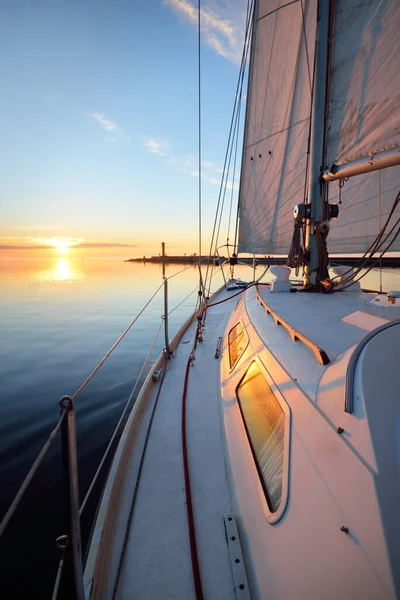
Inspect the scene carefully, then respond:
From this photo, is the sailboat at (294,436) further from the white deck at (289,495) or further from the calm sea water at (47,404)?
the calm sea water at (47,404)

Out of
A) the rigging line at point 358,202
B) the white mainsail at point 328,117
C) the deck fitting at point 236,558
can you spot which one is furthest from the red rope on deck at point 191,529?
the rigging line at point 358,202

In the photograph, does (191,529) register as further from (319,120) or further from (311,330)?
(319,120)

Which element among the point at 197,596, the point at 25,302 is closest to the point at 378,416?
the point at 197,596

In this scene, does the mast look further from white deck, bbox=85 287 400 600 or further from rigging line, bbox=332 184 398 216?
white deck, bbox=85 287 400 600

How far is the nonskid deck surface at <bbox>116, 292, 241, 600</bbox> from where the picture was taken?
1.77 m

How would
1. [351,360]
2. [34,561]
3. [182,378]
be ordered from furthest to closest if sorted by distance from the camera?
[182,378], [34,561], [351,360]

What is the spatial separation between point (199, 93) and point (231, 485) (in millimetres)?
7332

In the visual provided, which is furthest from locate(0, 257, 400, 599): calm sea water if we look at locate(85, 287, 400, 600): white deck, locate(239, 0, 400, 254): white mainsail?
locate(239, 0, 400, 254): white mainsail

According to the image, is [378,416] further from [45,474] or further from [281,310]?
[45,474]

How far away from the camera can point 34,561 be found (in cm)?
300

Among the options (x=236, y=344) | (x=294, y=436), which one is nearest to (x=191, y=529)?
(x=294, y=436)

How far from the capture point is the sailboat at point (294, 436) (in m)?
1.32

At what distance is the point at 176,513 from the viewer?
88.4 inches

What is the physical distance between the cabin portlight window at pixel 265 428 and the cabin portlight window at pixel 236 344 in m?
0.81
